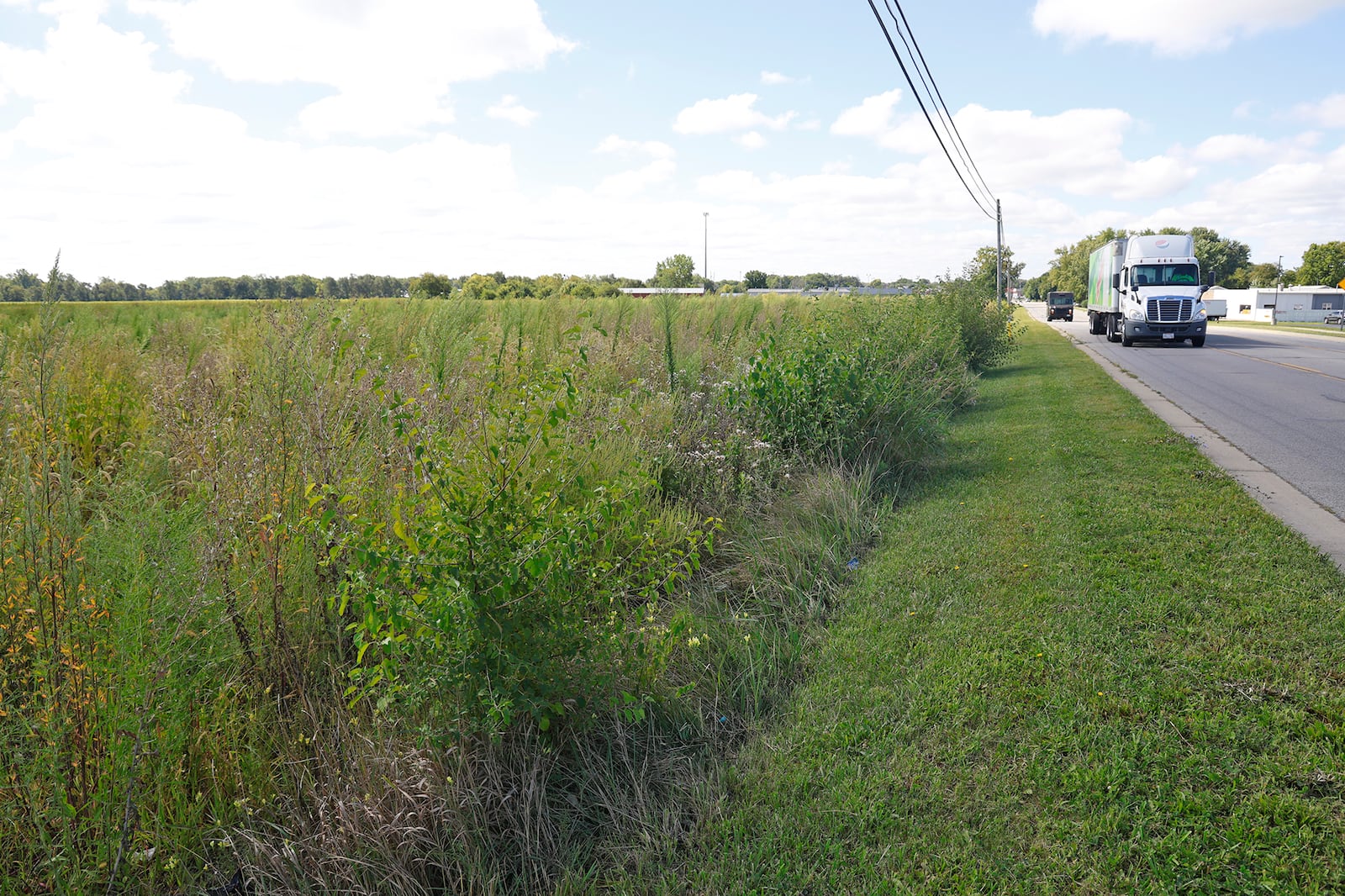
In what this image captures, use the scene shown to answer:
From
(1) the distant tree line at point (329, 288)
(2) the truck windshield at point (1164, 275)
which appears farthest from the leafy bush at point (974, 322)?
(2) the truck windshield at point (1164, 275)

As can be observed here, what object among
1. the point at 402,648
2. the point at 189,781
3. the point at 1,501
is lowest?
the point at 189,781

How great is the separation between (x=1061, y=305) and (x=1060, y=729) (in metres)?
67.3

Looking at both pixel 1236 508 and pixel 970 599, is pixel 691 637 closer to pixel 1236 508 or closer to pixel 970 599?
A: pixel 970 599

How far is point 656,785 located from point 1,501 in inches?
108

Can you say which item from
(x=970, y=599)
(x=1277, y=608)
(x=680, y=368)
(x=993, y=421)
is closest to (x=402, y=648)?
(x=970, y=599)

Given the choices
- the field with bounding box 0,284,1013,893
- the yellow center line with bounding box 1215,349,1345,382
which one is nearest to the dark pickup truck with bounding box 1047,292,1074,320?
the yellow center line with bounding box 1215,349,1345,382

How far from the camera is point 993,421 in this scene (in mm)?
11539

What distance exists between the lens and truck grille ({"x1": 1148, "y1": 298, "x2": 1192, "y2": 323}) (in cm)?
2688

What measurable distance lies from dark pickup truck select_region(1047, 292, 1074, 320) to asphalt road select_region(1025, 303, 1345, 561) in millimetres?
34398

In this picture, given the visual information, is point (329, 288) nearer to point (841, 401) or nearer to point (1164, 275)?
point (841, 401)

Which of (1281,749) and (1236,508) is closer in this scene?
(1281,749)

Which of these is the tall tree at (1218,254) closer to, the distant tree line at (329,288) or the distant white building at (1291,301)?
the distant white building at (1291,301)

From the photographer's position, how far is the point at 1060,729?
360 cm

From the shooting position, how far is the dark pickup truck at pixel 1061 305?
61938 mm
